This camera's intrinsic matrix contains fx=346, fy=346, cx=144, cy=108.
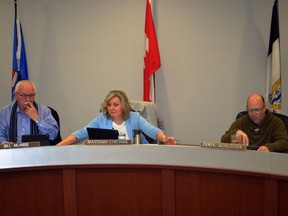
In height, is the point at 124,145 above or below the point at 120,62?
below

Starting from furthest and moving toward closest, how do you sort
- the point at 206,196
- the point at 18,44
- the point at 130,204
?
1. the point at 18,44
2. the point at 130,204
3. the point at 206,196

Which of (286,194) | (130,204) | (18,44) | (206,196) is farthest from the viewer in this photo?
(18,44)

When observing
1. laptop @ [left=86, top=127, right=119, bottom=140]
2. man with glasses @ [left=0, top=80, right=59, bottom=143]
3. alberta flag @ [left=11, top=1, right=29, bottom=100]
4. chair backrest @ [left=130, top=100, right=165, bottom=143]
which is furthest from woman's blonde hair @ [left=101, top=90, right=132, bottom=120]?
alberta flag @ [left=11, top=1, right=29, bottom=100]

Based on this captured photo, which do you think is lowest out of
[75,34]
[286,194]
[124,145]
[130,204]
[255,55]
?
[130,204]

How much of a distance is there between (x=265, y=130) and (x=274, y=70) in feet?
4.02

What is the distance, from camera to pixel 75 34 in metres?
4.00

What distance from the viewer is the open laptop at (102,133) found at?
2066 millimetres

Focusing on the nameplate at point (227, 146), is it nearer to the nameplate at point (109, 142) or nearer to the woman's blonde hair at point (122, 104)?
the nameplate at point (109, 142)

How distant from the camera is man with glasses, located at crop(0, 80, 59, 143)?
268 cm

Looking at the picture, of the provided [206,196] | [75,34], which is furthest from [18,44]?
[206,196]

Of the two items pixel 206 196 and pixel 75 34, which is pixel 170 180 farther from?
pixel 75 34

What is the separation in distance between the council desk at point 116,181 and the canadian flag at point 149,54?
196cm

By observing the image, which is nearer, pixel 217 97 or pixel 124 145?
pixel 124 145

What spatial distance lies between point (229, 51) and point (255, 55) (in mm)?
286
